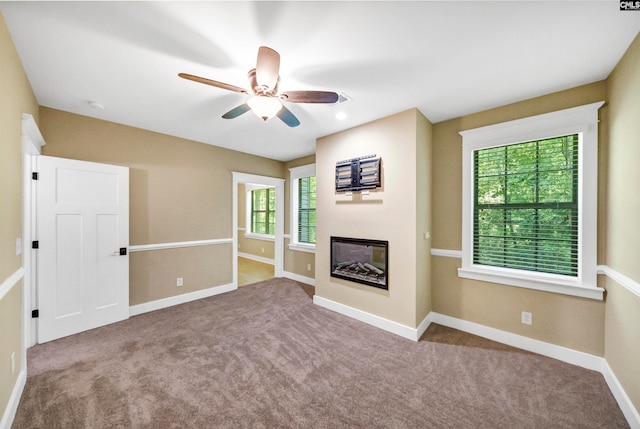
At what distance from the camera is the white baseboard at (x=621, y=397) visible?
1.59m

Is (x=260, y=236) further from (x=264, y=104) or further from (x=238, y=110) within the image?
(x=264, y=104)

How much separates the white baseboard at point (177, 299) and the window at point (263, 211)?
304 cm

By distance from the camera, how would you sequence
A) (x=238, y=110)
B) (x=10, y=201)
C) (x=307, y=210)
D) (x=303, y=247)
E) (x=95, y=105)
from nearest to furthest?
(x=10, y=201) → (x=238, y=110) → (x=95, y=105) → (x=303, y=247) → (x=307, y=210)

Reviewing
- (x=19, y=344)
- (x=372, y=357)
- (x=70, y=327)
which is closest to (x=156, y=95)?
(x=19, y=344)

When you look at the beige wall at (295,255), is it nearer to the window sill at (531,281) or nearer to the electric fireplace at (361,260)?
the electric fireplace at (361,260)

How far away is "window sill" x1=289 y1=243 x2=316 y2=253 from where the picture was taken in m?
4.81

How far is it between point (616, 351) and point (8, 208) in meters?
4.69

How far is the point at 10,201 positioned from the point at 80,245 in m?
1.34

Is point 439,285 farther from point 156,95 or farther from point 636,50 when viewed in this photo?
point 156,95

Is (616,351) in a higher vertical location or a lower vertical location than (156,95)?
lower

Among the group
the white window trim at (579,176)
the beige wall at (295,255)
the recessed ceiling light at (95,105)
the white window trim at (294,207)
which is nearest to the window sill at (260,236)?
the beige wall at (295,255)

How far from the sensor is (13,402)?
1.67 metres

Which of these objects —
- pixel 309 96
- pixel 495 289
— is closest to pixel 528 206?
pixel 495 289

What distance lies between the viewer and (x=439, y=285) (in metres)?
3.14
